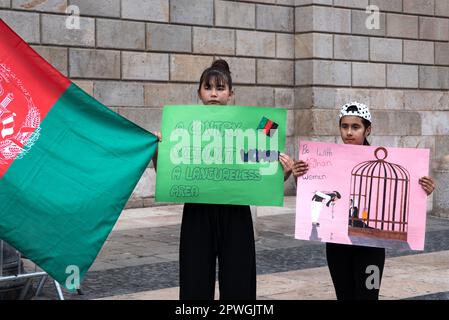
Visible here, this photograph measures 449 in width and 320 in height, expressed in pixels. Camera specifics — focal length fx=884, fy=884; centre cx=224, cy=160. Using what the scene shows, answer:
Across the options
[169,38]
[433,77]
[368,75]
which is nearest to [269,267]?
[169,38]

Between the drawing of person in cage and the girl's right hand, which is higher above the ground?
the girl's right hand

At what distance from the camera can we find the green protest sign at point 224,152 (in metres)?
5.07

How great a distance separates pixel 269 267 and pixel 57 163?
407 cm

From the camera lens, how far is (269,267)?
349 inches

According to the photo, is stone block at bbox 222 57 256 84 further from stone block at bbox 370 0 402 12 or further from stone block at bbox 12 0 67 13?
stone block at bbox 12 0 67 13

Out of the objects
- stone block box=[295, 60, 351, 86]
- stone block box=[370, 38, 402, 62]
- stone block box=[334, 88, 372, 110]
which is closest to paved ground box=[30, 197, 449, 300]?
stone block box=[295, 60, 351, 86]

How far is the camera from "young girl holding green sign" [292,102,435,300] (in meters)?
4.96

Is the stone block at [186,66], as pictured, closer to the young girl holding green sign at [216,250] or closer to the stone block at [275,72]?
the stone block at [275,72]

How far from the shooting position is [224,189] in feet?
16.5

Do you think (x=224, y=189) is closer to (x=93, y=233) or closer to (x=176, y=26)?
(x=93, y=233)

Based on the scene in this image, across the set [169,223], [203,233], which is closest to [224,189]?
[203,233]

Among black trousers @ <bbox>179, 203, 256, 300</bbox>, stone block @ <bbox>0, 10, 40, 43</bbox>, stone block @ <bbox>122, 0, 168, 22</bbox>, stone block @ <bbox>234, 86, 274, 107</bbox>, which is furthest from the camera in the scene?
stone block @ <bbox>234, 86, 274, 107</bbox>

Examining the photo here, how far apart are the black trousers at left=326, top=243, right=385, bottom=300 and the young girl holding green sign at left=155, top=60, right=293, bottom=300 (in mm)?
491

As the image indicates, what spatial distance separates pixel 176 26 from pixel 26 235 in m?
9.52
